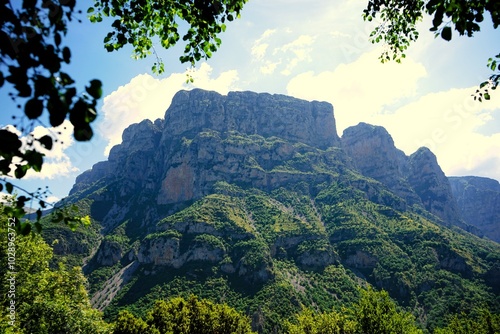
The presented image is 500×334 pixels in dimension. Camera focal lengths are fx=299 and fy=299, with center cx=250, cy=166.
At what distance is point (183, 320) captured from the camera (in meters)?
37.7

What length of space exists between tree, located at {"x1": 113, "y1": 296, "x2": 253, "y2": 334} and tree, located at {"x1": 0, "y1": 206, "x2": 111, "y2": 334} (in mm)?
13856

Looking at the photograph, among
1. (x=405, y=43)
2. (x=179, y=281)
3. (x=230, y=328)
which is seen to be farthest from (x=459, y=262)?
(x=405, y=43)

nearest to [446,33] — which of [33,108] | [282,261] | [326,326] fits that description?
[33,108]

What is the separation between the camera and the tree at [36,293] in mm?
17453

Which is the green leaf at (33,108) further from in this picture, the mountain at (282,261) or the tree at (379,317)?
the mountain at (282,261)

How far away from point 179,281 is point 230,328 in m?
93.3

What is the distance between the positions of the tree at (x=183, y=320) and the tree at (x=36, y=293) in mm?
13856

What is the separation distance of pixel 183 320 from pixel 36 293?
2227 cm

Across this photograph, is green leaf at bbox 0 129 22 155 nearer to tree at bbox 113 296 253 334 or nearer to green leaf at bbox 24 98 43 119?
green leaf at bbox 24 98 43 119

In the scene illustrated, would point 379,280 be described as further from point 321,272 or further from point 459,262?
point 459,262

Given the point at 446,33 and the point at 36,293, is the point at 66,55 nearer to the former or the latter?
the point at 446,33

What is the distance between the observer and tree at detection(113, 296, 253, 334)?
33844 millimetres

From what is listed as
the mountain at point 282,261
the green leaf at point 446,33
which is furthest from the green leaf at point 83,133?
the mountain at point 282,261

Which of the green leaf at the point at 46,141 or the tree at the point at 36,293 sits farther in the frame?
the tree at the point at 36,293
